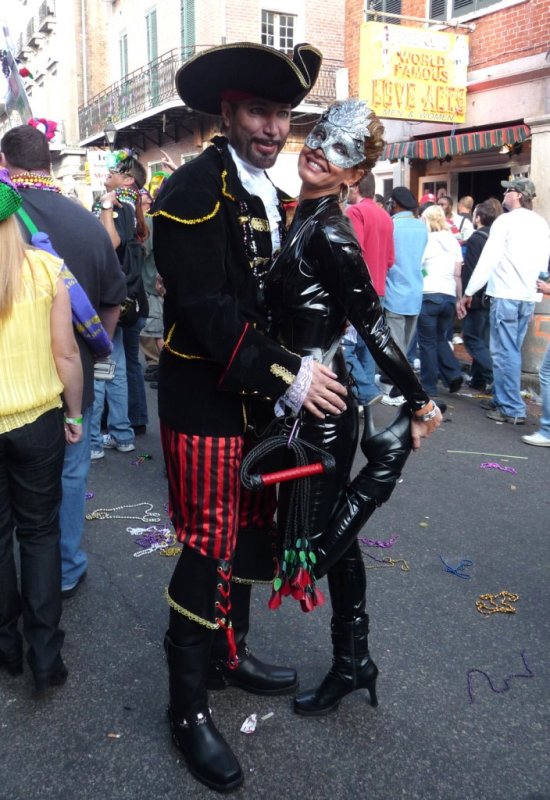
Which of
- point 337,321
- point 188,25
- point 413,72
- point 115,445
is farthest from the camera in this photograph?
point 188,25

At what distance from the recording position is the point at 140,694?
9.07 ft

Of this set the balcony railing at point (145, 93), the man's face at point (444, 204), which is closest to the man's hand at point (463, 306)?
the man's face at point (444, 204)

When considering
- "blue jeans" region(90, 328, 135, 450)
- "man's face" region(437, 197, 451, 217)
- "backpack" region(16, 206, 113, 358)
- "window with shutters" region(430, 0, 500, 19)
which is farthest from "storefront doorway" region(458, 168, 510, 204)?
"backpack" region(16, 206, 113, 358)

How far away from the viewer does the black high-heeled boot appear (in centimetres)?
229

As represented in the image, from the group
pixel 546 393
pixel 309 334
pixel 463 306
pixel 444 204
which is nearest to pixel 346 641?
pixel 309 334

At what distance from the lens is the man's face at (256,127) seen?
7.34ft

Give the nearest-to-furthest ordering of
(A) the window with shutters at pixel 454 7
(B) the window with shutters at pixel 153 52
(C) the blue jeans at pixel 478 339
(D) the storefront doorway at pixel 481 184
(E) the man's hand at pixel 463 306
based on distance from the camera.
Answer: (E) the man's hand at pixel 463 306
(C) the blue jeans at pixel 478 339
(A) the window with shutters at pixel 454 7
(D) the storefront doorway at pixel 481 184
(B) the window with shutters at pixel 153 52

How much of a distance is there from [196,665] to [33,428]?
97cm

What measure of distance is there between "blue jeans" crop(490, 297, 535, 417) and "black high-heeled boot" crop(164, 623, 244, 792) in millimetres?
5150

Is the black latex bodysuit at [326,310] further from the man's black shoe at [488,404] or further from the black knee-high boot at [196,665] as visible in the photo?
the man's black shoe at [488,404]

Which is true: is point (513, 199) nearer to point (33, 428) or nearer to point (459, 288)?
point (459, 288)

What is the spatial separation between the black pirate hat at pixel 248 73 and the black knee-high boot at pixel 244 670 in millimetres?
1646

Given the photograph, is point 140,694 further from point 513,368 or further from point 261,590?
point 513,368

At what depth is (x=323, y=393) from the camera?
2178mm
